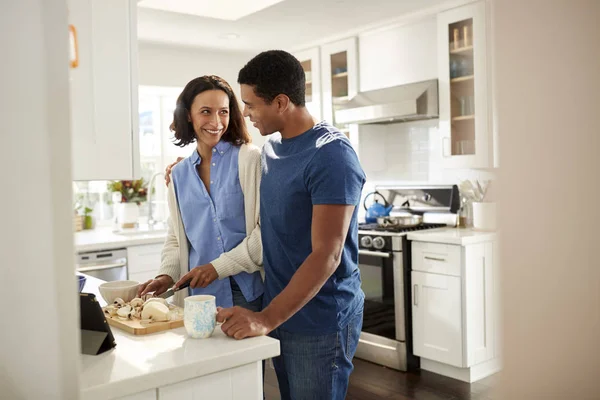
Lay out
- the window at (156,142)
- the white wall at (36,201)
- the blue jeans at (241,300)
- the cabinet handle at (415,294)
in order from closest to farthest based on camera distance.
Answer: the white wall at (36,201) → the blue jeans at (241,300) → the cabinet handle at (415,294) → the window at (156,142)

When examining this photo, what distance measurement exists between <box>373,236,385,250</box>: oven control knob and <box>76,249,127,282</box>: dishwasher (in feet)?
6.11

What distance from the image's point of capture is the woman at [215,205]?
73.4 inches

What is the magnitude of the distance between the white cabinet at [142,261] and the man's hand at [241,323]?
2.88 metres

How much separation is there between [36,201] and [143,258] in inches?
137

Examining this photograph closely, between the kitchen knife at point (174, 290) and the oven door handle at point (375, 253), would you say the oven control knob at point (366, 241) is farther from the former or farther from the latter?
the kitchen knife at point (174, 290)

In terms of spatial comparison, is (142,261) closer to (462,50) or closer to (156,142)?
(156,142)

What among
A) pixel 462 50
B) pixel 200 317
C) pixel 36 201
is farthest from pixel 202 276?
pixel 462 50

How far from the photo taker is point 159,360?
1277 mm

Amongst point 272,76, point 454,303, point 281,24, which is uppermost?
point 281,24

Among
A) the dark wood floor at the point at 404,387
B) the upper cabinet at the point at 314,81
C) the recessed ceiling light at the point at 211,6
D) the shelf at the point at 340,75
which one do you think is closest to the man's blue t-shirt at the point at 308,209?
the dark wood floor at the point at 404,387

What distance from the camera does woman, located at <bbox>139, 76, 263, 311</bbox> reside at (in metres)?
1.86

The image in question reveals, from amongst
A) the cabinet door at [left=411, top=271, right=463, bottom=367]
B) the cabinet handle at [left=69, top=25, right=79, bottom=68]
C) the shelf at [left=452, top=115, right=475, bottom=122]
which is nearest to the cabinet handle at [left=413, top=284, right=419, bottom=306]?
the cabinet door at [left=411, top=271, right=463, bottom=367]

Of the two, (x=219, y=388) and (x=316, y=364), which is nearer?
(x=219, y=388)

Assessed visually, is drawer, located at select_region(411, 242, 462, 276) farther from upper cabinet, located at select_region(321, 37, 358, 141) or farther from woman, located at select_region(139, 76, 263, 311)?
woman, located at select_region(139, 76, 263, 311)
